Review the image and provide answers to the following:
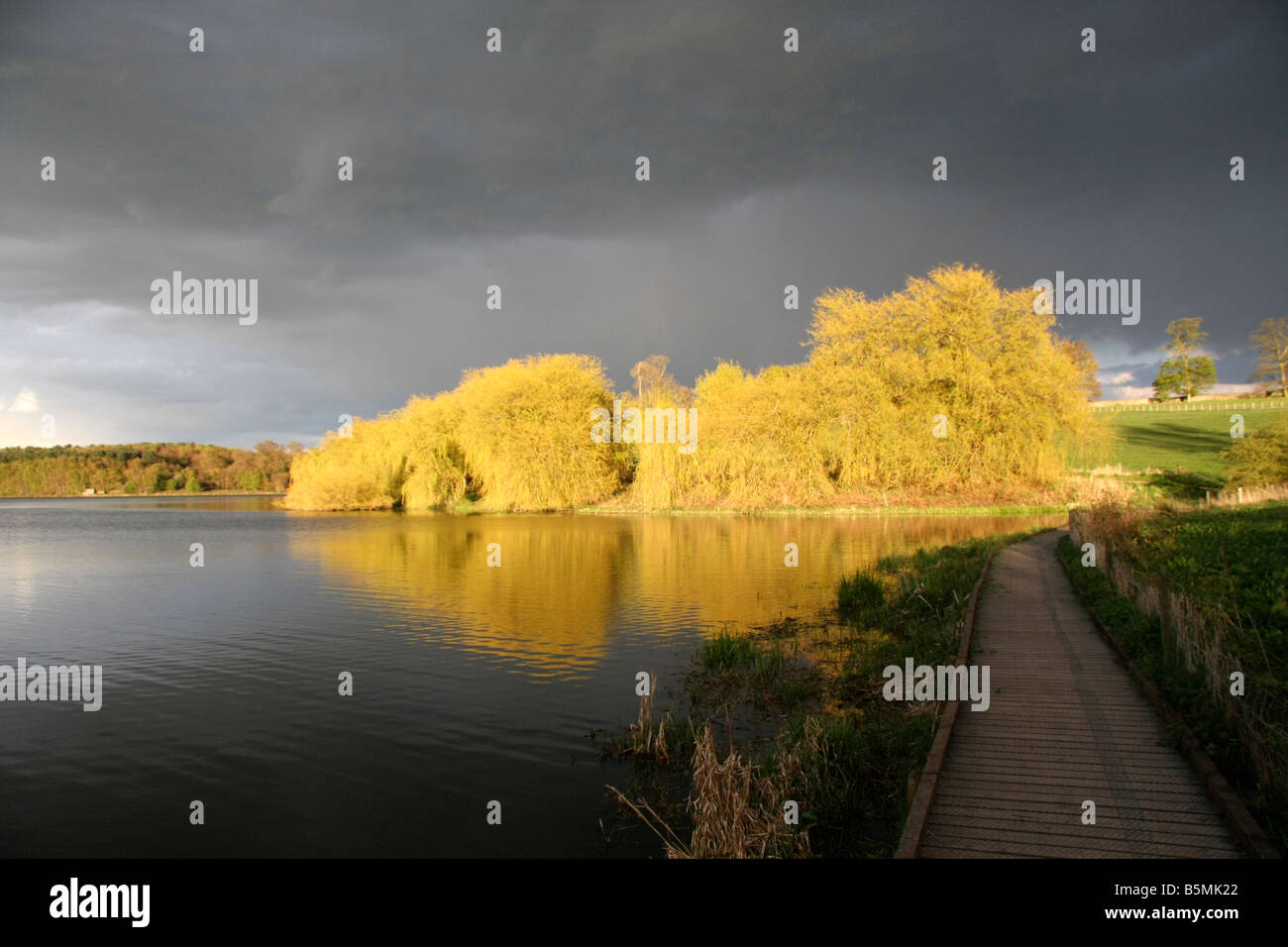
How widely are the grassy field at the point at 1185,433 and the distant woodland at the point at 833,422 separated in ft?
26.0

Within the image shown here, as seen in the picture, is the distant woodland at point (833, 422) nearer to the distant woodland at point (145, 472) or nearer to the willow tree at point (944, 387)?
the willow tree at point (944, 387)

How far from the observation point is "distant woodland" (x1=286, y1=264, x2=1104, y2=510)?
136ft

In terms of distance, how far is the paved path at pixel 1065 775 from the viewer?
5.23 m

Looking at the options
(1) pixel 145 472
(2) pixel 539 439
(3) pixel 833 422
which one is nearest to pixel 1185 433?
(3) pixel 833 422

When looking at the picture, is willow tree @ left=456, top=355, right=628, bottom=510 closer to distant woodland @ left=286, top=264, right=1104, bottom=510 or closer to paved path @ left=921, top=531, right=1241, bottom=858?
distant woodland @ left=286, top=264, right=1104, bottom=510

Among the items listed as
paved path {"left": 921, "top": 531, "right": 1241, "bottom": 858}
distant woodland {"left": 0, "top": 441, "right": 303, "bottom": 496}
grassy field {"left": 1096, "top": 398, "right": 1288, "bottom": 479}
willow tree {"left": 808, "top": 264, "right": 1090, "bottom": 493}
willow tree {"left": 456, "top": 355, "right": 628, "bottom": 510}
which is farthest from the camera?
distant woodland {"left": 0, "top": 441, "right": 303, "bottom": 496}

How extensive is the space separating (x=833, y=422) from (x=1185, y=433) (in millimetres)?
35656

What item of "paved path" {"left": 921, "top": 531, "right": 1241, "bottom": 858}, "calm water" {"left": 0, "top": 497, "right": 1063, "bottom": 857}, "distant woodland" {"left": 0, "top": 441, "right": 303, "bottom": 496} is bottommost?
"calm water" {"left": 0, "top": 497, "right": 1063, "bottom": 857}

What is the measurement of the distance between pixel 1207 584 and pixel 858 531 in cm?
2202

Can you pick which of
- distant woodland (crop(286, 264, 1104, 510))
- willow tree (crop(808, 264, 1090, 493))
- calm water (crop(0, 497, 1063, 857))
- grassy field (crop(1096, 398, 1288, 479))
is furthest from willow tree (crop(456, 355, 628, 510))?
grassy field (crop(1096, 398, 1288, 479))

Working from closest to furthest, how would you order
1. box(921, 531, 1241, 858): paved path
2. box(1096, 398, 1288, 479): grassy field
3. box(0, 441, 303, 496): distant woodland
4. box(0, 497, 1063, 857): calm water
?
box(921, 531, 1241, 858): paved path → box(0, 497, 1063, 857): calm water → box(1096, 398, 1288, 479): grassy field → box(0, 441, 303, 496): distant woodland

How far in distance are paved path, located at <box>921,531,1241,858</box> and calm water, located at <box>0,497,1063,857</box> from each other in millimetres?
2737

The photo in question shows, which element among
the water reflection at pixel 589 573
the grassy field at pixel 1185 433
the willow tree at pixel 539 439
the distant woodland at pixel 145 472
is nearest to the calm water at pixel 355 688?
the water reflection at pixel 589 573

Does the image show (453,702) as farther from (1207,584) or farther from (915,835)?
(1207,584)
